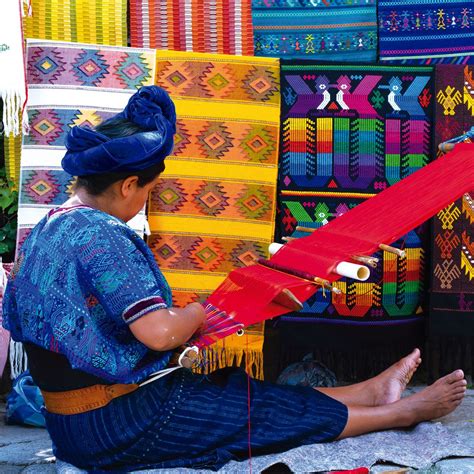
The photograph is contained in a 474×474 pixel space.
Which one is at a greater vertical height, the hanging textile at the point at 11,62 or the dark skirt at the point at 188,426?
the hanging textile at the point at 11,62

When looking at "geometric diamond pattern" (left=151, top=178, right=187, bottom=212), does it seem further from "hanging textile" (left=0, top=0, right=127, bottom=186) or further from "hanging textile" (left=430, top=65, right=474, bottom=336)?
"hanging textile" (left=430, top=65, right=474, bottom=336)

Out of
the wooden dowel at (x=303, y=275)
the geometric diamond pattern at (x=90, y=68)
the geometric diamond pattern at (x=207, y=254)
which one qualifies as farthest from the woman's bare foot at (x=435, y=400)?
the geometric diamond pattern at (x=90, y=68)

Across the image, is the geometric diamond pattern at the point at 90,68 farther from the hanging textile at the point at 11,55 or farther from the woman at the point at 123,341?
the woman at the point at 123,341

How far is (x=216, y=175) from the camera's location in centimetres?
438

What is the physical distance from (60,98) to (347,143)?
1.41m

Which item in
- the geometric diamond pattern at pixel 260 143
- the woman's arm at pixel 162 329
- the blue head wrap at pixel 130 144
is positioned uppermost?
the blue head wrap at pixel 130 144

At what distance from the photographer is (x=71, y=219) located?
2691 millimetres

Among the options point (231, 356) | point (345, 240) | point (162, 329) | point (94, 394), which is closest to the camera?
point (162, 329)

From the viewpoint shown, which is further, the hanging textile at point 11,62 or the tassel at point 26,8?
the tassel at point 26,8

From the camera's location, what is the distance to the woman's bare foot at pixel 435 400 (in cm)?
322

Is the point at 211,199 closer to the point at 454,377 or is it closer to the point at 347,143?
the point at 347,143

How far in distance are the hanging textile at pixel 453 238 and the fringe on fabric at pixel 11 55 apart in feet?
6.52

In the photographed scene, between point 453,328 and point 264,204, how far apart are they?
3.60 feet

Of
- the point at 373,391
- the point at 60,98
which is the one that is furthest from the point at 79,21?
the point at 373,391
